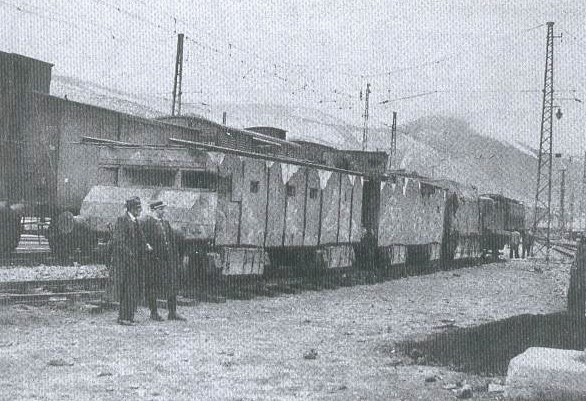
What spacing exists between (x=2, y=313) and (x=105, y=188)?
154 inches

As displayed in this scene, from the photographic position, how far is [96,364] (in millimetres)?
6562

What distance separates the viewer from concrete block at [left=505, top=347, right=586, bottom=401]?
549 centimetres

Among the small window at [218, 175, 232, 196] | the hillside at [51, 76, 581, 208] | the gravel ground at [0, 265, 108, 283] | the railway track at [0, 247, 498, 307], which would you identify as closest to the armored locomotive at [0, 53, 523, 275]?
the small window at [218, 175, 232, 196]

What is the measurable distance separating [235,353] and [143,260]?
8.07 ft

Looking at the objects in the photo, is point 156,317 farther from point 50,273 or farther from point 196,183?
point 50,273

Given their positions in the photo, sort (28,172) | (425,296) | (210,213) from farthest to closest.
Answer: (28,172), (425,296), (210,213)

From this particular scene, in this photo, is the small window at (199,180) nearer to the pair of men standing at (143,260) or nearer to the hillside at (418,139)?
the pair of men standing at (143,260)

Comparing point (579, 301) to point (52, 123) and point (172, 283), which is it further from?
point (52, 123)

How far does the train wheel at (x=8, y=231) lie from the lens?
15.4 metres

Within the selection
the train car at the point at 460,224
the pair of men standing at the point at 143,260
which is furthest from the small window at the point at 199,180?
the train car at the point at 460,224

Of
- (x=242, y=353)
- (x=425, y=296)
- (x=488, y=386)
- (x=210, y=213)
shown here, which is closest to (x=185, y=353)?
(x=242, y=353)

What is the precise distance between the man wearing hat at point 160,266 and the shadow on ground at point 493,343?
3.26 metres

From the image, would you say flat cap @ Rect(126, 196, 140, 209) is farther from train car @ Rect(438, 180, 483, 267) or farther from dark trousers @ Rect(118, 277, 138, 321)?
train car @ Rect(438, 180, 483, 267)

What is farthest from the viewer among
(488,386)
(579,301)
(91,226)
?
(91,226)
